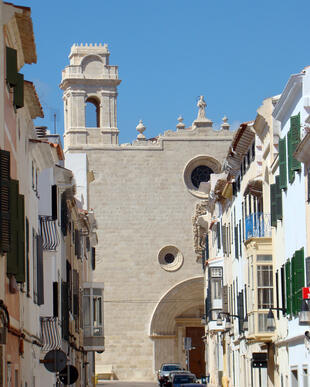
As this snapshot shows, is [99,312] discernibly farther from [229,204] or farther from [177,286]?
[177,286]

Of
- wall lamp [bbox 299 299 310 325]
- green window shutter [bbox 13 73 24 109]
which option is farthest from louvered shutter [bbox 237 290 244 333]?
green window shutter [bbox 13 73 24 109]

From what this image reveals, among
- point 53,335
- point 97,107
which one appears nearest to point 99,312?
point 53,335

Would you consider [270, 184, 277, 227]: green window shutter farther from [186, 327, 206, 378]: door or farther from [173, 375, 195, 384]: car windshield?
[186, 327, 206, 378]: door

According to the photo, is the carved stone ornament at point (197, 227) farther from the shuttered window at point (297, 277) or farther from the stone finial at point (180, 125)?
the shuttered window at point (297, 277)

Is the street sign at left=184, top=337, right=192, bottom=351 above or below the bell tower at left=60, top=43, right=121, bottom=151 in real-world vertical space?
below

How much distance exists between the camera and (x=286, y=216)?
2639cm

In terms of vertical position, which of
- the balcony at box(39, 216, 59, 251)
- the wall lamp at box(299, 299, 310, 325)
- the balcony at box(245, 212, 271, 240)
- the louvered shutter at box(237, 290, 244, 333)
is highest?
the balcony at box(245, 212, 271, 240)

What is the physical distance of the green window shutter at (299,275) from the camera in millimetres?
22953

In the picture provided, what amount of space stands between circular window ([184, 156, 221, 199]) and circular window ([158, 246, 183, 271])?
13.1 feet

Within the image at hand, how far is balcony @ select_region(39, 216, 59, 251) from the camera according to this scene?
28203 millimetres

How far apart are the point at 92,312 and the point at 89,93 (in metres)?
26.3

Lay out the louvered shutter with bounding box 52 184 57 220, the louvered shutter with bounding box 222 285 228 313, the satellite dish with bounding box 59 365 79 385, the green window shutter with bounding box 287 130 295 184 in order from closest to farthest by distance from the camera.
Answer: the satellite dish with bounding box 59 365 79 385, the green window shutter with bounding box 287 130 295 184, the louvered shutter with bounding box 52 184 57 220, the louvered shutter with bounding box 222 285 228 313

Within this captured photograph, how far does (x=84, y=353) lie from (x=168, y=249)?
73.5 feet

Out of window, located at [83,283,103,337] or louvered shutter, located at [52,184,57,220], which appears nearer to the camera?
louvered shutter, located at [52,184,57,220]
